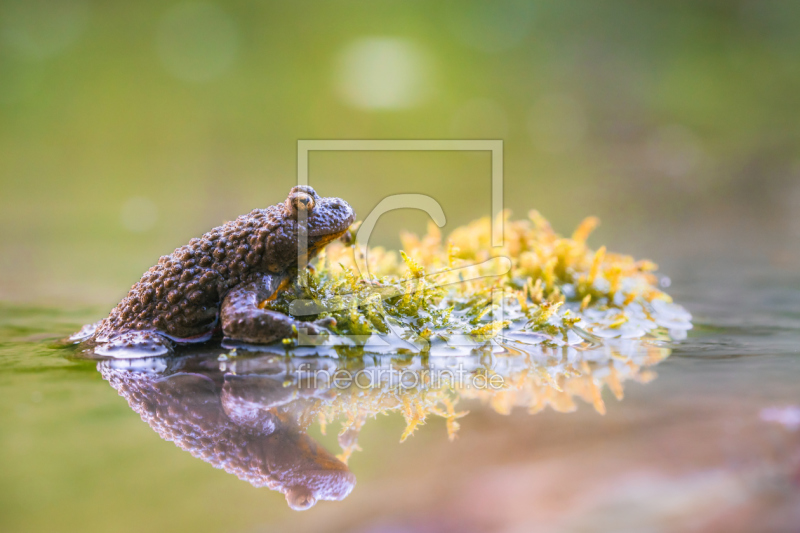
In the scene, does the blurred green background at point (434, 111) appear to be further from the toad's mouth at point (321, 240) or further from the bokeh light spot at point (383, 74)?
the toad's mouth at point (321, 240)

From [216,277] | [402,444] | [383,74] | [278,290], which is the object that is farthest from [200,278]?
[383,74]

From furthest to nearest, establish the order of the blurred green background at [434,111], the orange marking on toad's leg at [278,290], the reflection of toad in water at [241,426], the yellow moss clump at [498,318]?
the blurred green background at [434,111] → the orange marking on toad's leg at [278,290] → the yellow moss clump at [498,318] → the reflection of toad in water at [241,426]

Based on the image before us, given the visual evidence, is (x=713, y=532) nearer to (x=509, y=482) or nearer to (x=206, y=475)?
(x=509, y=482)

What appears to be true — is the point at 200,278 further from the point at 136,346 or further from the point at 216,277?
the point at 136,346

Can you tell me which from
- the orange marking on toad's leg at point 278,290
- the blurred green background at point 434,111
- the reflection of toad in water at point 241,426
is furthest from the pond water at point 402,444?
the blurred green background at point 434,111

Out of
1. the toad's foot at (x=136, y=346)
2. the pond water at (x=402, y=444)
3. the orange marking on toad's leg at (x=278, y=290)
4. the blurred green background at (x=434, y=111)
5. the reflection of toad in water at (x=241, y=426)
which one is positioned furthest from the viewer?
the blurred green background at (x=434, y=111)

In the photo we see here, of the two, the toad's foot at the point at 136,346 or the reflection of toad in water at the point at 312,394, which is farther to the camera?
the toad's foot at the point at 136,346

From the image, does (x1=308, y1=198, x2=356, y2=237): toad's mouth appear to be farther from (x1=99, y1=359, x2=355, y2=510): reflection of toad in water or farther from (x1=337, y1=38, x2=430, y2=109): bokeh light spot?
(x1=337, y1=38, x2=430, y2=109): bokeh light spot
